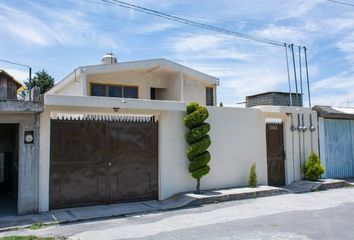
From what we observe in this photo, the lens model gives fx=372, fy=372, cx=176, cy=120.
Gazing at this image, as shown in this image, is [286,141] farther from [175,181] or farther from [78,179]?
[78,179]

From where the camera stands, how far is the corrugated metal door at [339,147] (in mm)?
15876

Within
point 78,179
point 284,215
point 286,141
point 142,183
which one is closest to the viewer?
point 284,215

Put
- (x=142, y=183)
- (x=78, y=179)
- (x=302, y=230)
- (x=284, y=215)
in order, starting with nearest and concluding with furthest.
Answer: (x=302, y=230)
(x=284, y=215)
(x=78, y=179)
(x=142, y=183)

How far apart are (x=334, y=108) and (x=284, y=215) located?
30.3 ft

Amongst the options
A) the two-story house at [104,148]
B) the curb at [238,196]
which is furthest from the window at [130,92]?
the curb at [238,196]

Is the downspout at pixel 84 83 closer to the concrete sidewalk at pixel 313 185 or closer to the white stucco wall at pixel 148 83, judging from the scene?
the white stucco wall at pixel 148 83

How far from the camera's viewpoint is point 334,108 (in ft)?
55.5

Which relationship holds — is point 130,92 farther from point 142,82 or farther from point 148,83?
point 148,83

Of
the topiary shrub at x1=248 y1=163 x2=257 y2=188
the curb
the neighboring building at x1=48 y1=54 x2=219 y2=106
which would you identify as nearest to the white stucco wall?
the neighboring building at x1=48 y1=54 x2=219 y2=106

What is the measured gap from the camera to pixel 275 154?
47.3 feet

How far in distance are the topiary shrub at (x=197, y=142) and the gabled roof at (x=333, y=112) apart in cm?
613

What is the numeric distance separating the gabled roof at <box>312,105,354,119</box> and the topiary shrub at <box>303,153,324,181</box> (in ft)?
6.51

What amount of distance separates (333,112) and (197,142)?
7327mm

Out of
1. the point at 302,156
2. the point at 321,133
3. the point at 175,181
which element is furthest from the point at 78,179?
the point at 321,133
